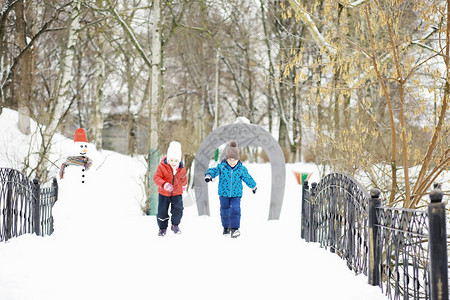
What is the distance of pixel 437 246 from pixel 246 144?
635 cm

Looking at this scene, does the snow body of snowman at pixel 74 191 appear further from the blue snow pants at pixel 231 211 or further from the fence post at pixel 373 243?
the fence post at pixel 373 243

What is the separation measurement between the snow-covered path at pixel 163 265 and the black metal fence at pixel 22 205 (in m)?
0.19

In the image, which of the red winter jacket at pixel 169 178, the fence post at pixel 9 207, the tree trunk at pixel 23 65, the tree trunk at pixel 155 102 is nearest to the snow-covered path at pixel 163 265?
the fence post at pixel 9 207

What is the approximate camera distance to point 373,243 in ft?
13.6

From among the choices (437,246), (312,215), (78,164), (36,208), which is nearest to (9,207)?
(36,208)

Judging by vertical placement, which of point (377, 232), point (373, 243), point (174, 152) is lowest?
point (373, 243)

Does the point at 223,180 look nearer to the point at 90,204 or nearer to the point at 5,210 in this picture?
the point at 90,204

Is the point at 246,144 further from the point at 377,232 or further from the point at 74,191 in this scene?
the point at 377,232

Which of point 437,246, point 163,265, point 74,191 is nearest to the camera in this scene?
point 437,246

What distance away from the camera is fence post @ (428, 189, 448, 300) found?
9.70 feet

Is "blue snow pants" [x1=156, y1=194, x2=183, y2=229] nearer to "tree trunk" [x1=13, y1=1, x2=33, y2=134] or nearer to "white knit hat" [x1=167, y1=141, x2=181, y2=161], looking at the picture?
"white knit hat" [x1=167, y1=141, x2=181, y2=161]

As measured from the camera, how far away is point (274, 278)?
4.59 m

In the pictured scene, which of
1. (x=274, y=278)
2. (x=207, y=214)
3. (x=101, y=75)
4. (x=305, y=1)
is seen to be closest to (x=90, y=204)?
(x=207, y=214)

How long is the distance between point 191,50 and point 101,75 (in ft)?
21.0
